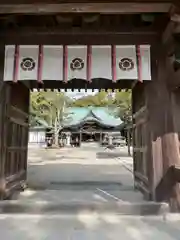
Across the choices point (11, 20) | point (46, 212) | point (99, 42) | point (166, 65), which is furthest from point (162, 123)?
point (11, 20)

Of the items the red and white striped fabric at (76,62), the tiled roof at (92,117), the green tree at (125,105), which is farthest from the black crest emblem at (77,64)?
the tiled roof at (92,117)

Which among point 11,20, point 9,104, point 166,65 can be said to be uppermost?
point 11,20

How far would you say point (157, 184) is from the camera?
183 inches

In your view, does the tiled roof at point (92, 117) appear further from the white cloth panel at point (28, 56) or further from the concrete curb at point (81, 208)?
the concrete curb at point (81, 208)

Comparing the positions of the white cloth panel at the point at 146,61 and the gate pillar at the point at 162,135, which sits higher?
the white cloth panel at the point at 146,61

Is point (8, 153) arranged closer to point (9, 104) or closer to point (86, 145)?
point (9, 104)

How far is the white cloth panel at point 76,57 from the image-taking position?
4.67 metres

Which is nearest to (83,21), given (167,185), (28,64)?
(28,64)

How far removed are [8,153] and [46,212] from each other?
142cm

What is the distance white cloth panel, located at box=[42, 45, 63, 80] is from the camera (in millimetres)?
4668

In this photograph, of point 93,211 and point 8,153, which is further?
point 8,153

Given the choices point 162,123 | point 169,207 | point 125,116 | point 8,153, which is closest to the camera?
point 169,207

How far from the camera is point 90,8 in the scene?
4098 millimetres

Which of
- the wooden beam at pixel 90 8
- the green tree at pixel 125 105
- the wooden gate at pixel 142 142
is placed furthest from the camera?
the green tree at pixel 125 105
